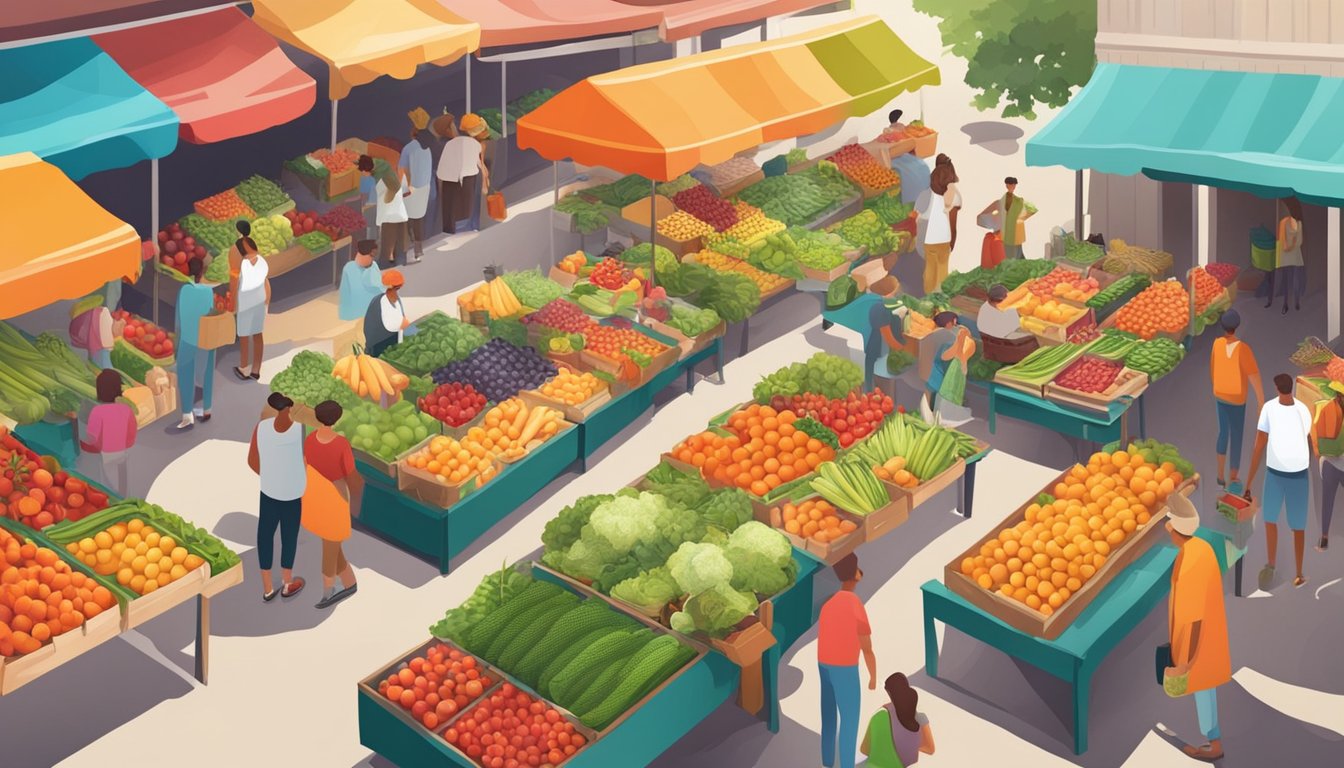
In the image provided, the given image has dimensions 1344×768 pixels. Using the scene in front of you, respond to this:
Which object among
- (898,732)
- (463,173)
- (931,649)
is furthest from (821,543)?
(463,173)

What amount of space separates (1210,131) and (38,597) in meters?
9.88

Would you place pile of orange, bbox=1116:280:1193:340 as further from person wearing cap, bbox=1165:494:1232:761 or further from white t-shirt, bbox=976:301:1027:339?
person wearing cap, bbox=1165:494:1232:761

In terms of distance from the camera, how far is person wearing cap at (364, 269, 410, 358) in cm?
1329

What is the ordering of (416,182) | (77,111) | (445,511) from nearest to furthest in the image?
(445,511) < (77,111) < (416,182)

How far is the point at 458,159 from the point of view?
1742 cm

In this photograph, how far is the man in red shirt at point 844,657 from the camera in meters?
8.90

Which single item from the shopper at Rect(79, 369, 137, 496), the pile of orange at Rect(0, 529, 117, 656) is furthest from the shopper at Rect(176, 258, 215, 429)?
the pile of orange at Rect(0, 529, 117, 656)

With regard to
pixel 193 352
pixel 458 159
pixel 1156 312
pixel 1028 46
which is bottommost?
pixel 193 352

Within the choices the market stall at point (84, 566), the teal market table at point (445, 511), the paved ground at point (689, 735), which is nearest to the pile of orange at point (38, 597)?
the market stall at point (84, 566)

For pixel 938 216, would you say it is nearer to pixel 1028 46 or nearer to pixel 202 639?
pixel 1028 46

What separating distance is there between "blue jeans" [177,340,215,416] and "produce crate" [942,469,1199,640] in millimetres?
6573

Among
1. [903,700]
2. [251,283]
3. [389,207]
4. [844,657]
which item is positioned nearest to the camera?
[903,700]

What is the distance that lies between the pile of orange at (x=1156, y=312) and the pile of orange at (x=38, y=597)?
8.72m

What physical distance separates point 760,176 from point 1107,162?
4.73 meters
